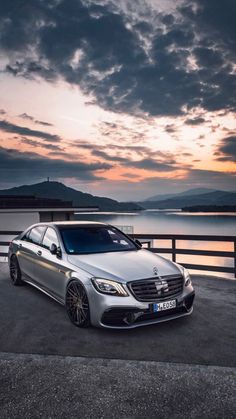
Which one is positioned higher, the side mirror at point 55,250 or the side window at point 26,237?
the side window at point 26,237

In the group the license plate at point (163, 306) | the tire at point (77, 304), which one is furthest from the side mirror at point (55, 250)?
the license plate at point (163, 306)

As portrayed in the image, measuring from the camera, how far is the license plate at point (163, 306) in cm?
469

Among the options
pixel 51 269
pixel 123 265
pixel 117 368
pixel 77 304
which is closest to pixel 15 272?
pixel 51 269

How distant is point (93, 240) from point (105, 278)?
146cm

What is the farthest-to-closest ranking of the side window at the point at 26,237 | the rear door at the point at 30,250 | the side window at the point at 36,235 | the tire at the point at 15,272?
the tire at the point at 15,272 < the side window at the point at 26,237 < the side window at the point at 36,235 < the rear door at the point at 30,250

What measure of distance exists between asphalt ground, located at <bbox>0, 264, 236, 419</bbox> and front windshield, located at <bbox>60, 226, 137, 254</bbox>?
3.86ft

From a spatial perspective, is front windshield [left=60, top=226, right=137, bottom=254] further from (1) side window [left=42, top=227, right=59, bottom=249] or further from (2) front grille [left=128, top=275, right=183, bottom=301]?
(2) front grille [left=128, top=275, right=183, bottom=301]

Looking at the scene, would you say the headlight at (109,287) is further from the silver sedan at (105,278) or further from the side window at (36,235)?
the side window at (36,235)

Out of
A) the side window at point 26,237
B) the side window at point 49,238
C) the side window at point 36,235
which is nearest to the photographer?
the side window at point 49,238

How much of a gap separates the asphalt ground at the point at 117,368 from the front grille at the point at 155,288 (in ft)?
1.73

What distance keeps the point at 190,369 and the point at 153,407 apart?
834 millimetres

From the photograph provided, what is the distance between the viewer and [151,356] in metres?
4.05

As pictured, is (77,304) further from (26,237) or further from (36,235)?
(26,237)

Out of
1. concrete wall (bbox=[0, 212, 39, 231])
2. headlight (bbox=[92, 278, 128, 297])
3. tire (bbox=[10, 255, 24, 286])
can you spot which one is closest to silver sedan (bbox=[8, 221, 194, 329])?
headlight (bbox=[92, 278, 128, 297])
